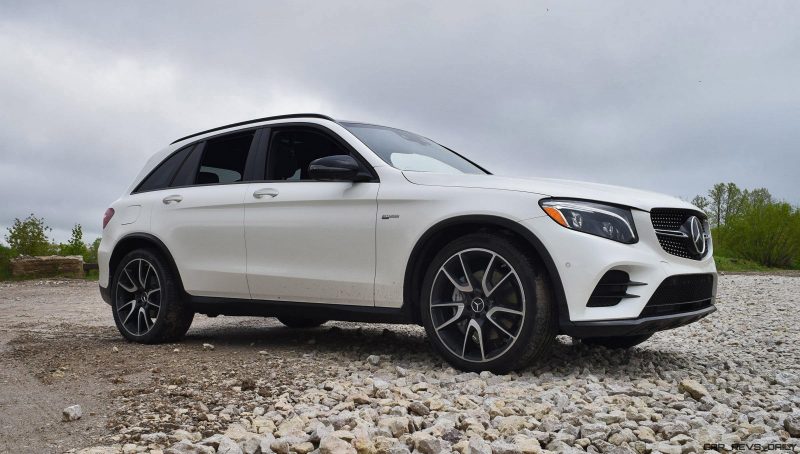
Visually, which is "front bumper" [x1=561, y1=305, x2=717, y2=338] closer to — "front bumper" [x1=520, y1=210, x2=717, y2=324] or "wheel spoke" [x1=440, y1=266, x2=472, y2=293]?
"front bumper" [x1=520, y1=210, x2=717, y2=324]

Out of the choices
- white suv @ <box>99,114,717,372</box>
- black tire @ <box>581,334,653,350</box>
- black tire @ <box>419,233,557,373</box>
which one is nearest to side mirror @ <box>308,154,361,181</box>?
white suv @ <box>99,114,717,372</box>

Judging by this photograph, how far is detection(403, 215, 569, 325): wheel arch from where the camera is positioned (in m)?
4.11

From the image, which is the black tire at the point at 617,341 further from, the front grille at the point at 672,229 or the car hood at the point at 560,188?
the car hood at the point at 560,188

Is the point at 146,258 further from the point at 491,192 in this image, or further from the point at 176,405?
the point at 491,192

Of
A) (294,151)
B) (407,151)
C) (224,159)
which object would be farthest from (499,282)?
(224,159)

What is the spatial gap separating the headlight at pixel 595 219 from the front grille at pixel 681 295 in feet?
1.22

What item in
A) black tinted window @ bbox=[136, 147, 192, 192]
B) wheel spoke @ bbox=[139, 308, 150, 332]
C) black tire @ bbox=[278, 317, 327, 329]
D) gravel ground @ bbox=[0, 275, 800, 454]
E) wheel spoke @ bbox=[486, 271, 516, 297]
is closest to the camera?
gravel ground @ bbox=[0, 275, 800, 454]

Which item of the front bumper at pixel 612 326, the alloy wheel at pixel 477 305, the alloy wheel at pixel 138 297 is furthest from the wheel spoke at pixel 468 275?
the alloy wheel at pixel 138 297

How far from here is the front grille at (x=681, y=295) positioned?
414 centimetres

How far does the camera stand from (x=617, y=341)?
551 cm

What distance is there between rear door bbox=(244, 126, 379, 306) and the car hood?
1.54 ft

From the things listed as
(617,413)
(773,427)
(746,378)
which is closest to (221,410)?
(617,413)

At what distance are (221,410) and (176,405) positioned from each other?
0.95ft

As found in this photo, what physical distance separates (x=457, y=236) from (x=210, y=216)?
2.36 meters
